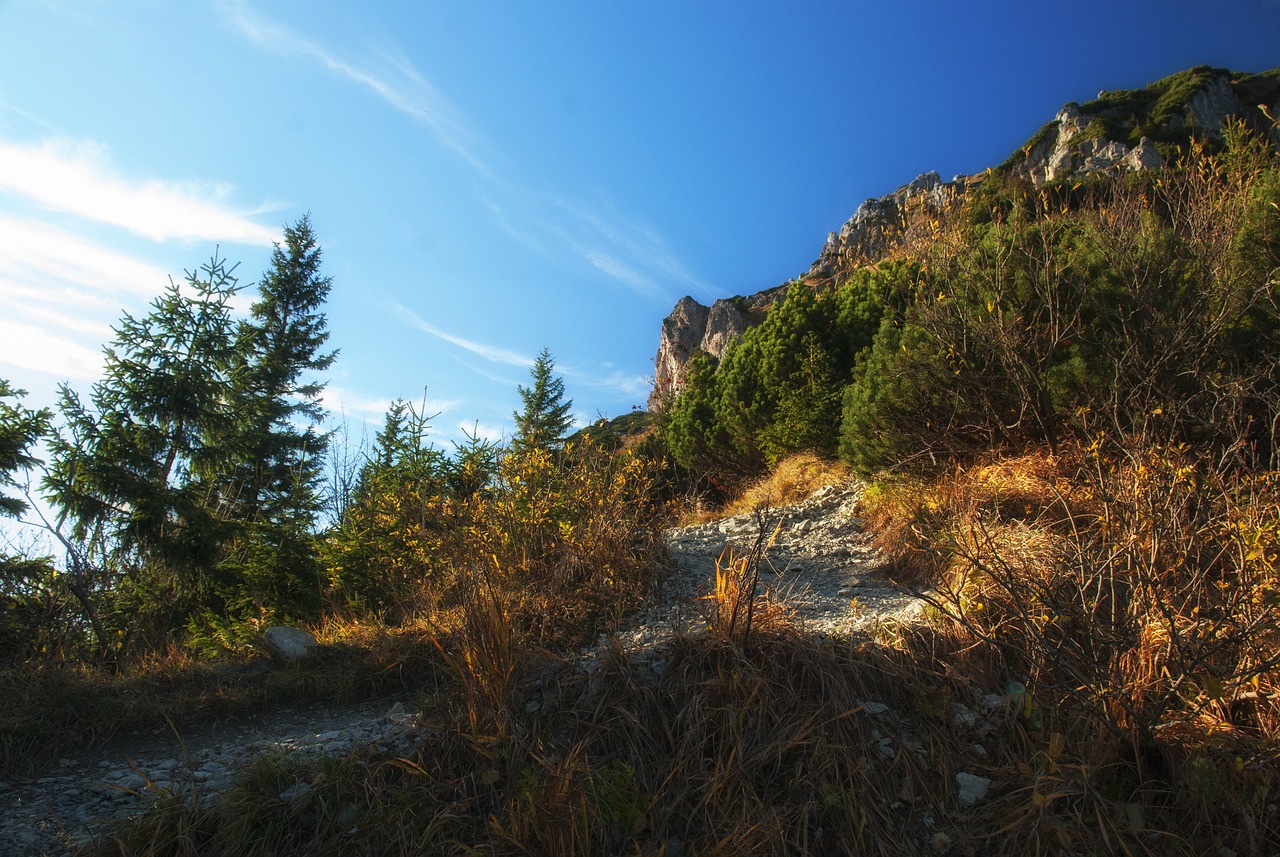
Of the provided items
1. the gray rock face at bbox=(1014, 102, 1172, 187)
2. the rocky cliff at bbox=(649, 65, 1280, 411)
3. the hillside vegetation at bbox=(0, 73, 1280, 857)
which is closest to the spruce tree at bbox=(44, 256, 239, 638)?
the hillside vegetation at bbox=(0, 73, 1280, 857)

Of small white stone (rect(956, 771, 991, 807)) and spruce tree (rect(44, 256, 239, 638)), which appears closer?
small white stone (rect(956, 771, 991, 807))

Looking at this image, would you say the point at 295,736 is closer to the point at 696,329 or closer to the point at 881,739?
the point at 881,739

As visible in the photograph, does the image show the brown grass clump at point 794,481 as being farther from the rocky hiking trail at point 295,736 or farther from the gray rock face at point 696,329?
the gray rock face at point 696,329

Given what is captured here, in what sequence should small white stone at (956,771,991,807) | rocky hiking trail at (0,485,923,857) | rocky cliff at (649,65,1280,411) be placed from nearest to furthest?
small white stone at (956,771,991,807) < rocky hiking trail at (0,485,923,857) < rocky cliff at (649,65,1280,411)

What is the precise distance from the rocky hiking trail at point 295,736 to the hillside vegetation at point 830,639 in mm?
169

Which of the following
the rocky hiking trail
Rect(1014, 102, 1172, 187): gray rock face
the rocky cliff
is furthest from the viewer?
the rocky cliff

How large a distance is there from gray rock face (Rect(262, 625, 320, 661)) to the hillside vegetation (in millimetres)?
171

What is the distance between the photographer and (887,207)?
41188 mm

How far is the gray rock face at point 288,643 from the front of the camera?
16.4 feet

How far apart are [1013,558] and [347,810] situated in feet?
12.4

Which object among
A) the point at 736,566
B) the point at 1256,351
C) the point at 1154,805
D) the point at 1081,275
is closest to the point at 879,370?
the point at 1081,275

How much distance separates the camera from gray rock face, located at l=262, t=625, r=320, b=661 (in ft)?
16.4

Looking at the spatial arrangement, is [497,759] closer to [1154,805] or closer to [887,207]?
[1154,805]

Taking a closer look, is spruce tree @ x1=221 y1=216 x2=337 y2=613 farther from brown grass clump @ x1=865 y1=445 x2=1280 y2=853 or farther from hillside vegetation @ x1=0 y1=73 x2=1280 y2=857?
brown grass clump @ x1=865 y1=445 x2=1280 y2=853
